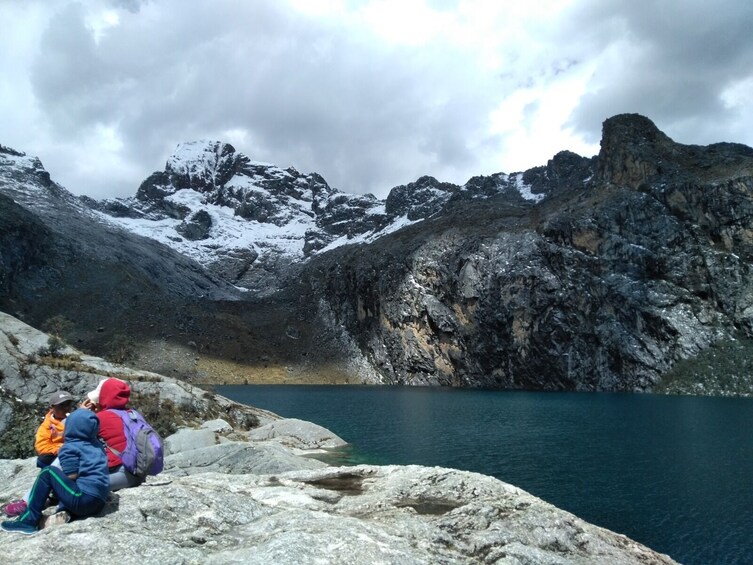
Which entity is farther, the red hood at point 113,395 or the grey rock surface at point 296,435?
the grey rock surface at point 296,435

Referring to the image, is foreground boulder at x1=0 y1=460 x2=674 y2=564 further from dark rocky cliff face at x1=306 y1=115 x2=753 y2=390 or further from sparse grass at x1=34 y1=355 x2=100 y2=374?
dark rocky cliff face at x1=306 y1=115 x2=753 y2=390

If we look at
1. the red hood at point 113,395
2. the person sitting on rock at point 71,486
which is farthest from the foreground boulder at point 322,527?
the red hood at point 113,395

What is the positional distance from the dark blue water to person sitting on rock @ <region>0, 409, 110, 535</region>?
25.2m

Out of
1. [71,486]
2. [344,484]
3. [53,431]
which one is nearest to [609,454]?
[344,484]

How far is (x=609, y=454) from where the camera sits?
158 ft

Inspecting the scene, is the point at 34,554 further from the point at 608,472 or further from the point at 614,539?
the point at 608,472

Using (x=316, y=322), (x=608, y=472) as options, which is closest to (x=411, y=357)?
(x=316, y=322)

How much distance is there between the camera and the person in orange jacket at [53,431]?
10.7m

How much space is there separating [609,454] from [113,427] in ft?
157

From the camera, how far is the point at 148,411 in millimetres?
36875

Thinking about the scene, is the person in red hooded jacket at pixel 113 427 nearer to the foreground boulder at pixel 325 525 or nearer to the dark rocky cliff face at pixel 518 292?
the foreground boulder at pixel 325 525

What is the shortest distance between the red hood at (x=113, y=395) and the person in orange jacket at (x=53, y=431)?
881 millimetres

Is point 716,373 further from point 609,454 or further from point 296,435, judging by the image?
point 296,435

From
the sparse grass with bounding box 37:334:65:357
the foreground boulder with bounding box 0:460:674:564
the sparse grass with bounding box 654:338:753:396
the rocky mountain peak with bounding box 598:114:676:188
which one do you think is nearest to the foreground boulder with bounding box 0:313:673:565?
the foreground boulder with bounding box 0:460:674:564
